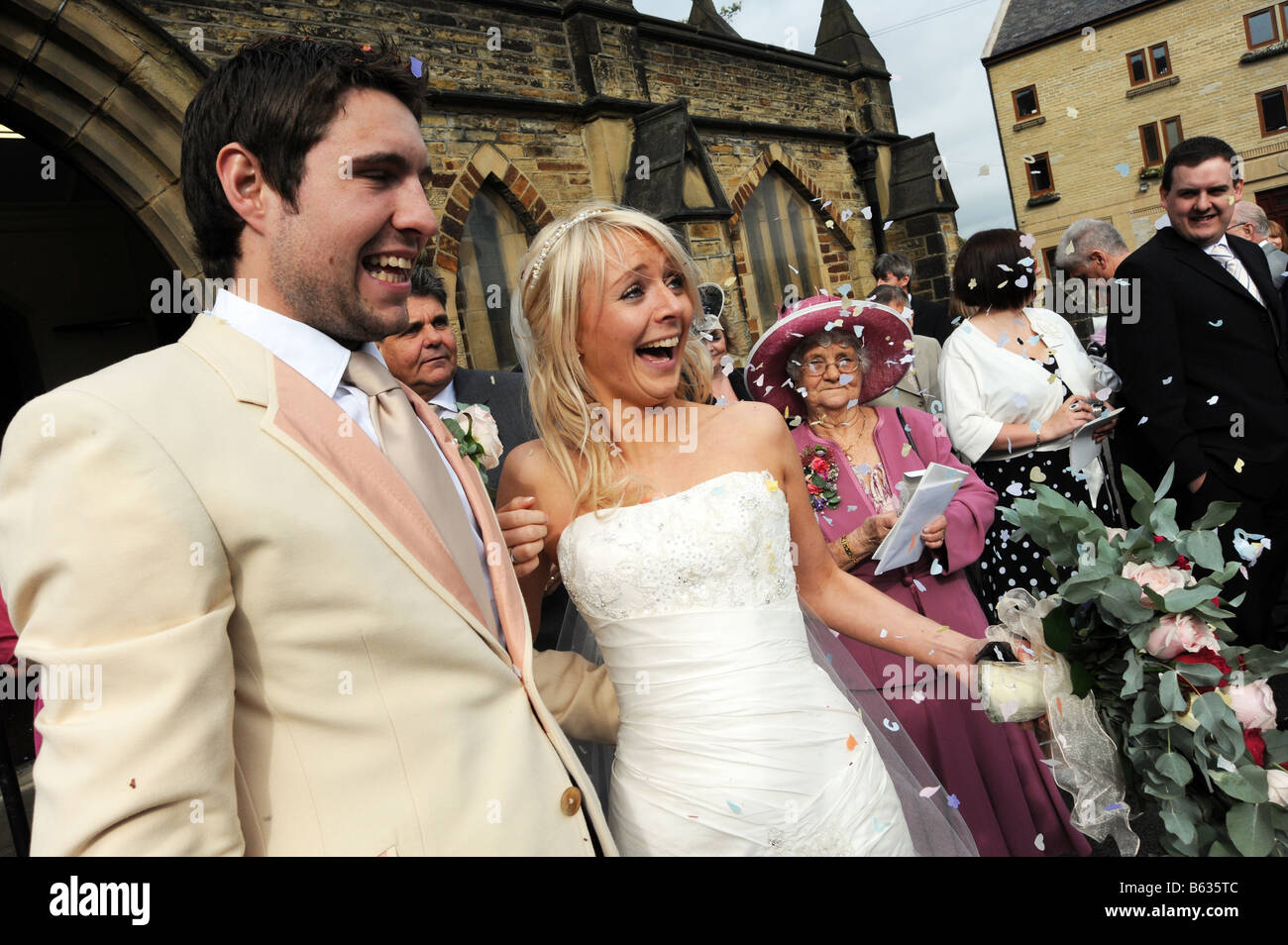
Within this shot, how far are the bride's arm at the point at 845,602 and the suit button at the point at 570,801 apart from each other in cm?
110

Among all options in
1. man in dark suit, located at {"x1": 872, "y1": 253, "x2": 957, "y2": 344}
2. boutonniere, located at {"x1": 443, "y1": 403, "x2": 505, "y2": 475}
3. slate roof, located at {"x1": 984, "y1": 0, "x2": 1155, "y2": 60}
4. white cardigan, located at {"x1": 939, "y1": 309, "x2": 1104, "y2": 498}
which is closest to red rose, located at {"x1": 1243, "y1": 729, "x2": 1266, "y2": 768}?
boutonniere, located at {"x1": 443, "y1": 403, "x2": 505, "y2": 475}

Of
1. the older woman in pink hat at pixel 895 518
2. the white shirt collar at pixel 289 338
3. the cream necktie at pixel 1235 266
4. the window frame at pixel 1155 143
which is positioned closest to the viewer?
the white shirt collar at pixel 289 338

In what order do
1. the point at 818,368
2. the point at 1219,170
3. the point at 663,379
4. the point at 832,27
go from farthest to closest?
the point at 832,27 → the point at 1219,170 → the point at 818,368 → the point at 663,379

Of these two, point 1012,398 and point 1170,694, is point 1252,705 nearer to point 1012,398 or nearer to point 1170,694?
point 1170,694

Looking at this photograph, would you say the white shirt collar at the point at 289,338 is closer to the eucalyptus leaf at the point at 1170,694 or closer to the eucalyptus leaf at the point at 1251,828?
the eucalyptus leaf at the point at 1170,694

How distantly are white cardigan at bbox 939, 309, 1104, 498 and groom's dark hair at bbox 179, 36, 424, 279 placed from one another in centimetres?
347

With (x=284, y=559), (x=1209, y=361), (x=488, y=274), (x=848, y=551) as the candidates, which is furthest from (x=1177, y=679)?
(x=488, y=274)

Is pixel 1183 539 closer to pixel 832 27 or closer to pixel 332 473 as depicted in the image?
pixel 332 473

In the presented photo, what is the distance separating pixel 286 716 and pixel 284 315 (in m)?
0.63

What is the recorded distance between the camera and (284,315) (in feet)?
4.61

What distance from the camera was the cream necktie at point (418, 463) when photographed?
4.75 ft

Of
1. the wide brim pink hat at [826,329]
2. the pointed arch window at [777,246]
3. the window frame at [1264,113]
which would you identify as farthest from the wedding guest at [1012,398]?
→ the window frame at [1264,113]

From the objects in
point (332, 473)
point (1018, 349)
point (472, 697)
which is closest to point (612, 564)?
point (472, 697)

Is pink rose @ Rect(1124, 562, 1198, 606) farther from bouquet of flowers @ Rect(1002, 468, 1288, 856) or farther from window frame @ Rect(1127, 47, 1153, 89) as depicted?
window frame @ Rect(1127, 47, 1153, 89)
